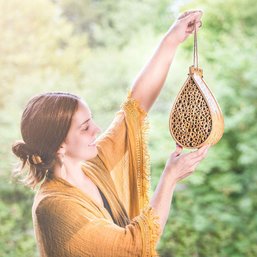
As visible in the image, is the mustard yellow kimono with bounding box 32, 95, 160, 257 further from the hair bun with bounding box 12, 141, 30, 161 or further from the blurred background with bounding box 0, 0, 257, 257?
the blurred background with bounding box 0, 0, 257, 257

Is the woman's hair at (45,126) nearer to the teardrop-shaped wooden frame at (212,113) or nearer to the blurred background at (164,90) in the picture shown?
the teardrop-shaped wooden frame at (212,113)

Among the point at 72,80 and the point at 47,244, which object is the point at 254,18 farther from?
the point at 47,244

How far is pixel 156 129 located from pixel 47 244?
2.44 m

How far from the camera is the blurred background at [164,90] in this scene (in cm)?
354

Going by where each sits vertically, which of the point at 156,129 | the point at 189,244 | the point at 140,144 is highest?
the point at 140,144

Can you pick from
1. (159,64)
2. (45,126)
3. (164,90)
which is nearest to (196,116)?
(159,64)

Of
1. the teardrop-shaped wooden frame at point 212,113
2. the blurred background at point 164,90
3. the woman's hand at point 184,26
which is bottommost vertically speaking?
the blurred background at point 164,90

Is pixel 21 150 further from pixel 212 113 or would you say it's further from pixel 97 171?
pixel 212 113

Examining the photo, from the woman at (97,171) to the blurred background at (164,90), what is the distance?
7.00 feet

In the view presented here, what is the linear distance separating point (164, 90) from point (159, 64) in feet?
7.65

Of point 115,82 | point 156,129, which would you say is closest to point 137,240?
point 156,129

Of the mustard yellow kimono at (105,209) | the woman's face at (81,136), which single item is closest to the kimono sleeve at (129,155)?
the mustard yellow kimono at (105,209)

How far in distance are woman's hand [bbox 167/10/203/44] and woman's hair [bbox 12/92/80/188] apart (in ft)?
0.89

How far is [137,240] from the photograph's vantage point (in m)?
1.13
